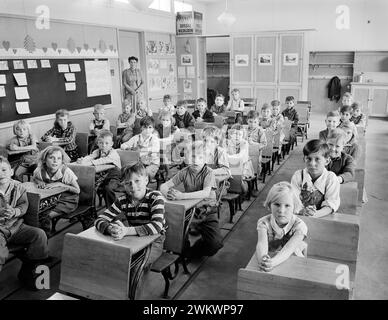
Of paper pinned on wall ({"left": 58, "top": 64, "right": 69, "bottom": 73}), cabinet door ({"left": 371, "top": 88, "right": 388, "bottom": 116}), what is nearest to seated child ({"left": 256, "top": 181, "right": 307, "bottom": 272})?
paper pinned on wall ({"left": 58, "top": 64, "right": 69, "bottom": 73})

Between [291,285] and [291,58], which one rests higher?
[291,58]

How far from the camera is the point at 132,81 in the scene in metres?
8.93

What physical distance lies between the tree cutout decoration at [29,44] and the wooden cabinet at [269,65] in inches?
245

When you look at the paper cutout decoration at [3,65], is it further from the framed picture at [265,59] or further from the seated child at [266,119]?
the framed picture at [265,59]

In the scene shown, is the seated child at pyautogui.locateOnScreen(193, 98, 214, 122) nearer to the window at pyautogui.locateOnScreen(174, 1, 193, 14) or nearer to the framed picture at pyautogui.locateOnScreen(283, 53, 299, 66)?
the framed picture at pyautogui.locateOnScreen(283, 53, 299, 66)

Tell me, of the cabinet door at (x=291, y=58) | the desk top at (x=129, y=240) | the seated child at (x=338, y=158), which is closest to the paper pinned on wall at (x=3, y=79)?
the desk top at (x=129, y=240)

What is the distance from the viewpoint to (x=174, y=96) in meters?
11.4

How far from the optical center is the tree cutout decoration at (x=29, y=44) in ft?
21.1

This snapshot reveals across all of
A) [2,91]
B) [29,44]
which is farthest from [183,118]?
[2,91]

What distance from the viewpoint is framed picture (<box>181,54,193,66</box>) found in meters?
11.3

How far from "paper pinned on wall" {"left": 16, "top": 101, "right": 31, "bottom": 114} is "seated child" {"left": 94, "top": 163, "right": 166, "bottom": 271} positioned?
14.4 feet

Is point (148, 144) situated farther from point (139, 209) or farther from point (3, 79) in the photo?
point (3, 79)

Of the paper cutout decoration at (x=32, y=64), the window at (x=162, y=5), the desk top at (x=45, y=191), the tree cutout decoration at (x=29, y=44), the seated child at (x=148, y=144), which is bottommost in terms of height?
the desk top at (x=45, y=191)

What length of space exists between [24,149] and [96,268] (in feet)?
11.1
